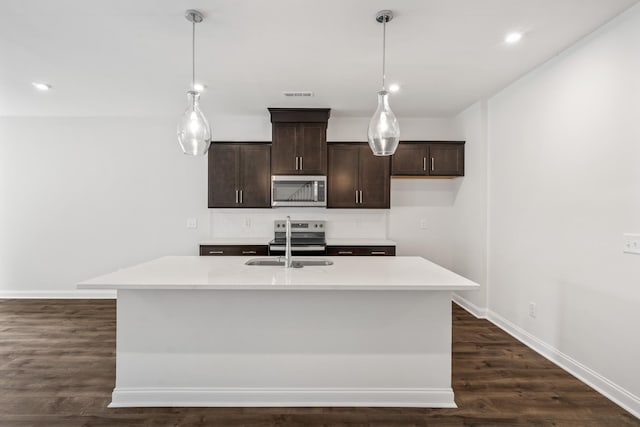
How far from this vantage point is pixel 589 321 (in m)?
2.44

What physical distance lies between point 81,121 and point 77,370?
3.50m

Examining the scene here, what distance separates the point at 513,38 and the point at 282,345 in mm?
2765

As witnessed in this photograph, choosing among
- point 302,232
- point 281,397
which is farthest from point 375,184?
point 281,397

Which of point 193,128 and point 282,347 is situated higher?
point 193,128

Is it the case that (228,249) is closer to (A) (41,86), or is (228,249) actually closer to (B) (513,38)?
(A) (41,86)

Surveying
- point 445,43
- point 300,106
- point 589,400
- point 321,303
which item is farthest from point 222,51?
point 589,400

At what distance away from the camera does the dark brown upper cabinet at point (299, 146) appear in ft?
14.0

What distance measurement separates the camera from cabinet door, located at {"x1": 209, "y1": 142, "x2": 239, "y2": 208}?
434 centimetres

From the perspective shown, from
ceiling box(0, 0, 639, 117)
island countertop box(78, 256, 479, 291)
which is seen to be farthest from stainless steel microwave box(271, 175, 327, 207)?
island countertop box(78, 256, 479, 291)

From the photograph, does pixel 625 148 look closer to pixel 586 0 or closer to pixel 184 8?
pixel 586 0

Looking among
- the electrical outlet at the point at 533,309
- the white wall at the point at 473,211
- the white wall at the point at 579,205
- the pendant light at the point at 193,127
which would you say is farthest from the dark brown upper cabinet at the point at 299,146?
the electrical outlet at the point at 533,309

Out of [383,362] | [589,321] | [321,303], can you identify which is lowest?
[383,362]

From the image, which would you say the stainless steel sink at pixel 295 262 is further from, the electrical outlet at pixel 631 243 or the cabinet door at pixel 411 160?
the cabinet door at pixel 411 160

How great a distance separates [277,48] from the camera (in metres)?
2.68
